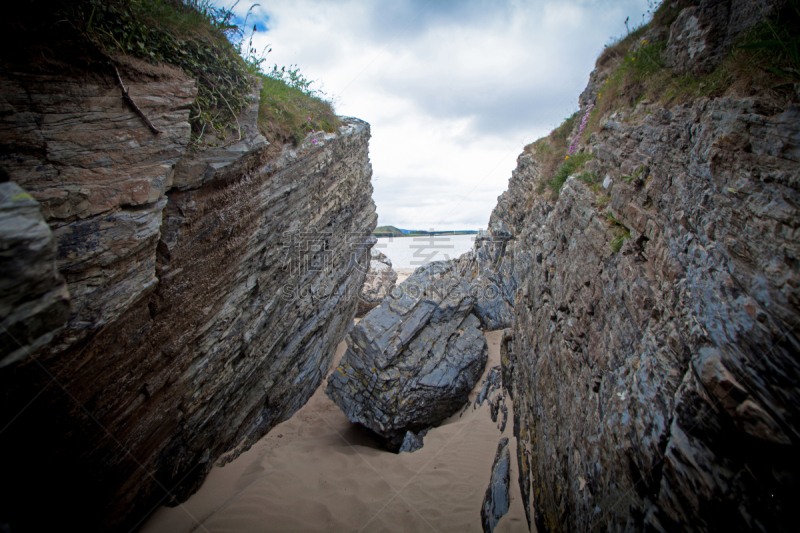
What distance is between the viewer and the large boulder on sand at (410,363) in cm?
779

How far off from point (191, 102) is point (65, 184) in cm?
210

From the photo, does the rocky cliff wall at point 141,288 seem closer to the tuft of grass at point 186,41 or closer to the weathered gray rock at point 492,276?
the tuft of grass at point 186,41

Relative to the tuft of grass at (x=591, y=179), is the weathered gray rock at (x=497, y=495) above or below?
below

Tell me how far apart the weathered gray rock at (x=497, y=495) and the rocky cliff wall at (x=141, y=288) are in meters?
5.47

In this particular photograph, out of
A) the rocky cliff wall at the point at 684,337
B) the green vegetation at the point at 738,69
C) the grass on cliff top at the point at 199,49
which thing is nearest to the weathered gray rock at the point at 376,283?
the grass on cliff top at the point at 199,49

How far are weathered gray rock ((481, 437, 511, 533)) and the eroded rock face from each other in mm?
730

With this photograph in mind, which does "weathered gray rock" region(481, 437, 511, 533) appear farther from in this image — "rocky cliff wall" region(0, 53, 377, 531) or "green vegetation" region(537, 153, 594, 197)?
"green vegetation" region(537, 153, 594, 197)

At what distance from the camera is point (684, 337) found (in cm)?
230

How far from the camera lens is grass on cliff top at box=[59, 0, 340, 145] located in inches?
145

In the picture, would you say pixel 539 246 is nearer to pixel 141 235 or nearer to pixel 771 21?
pixel 771 21

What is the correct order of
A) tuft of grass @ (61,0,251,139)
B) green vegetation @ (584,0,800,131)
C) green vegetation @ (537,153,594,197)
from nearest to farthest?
green vegetation @ (584,0,800,131) → tuft of grass @ (61,0,251,139) → green vegetation @ (537,153,594,197)

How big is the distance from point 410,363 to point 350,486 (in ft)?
10.2

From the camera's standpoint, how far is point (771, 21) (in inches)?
102

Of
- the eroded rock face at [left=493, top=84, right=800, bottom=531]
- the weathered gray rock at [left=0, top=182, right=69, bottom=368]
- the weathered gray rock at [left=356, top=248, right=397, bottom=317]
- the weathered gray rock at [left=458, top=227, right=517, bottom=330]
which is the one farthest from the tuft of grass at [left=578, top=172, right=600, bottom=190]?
the weathered gray rock at [left=356, top=248, right=397, bottom=317]
